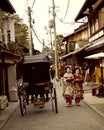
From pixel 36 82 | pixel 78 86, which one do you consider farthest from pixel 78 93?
pixel 36 82

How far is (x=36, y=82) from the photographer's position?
59.1 feet

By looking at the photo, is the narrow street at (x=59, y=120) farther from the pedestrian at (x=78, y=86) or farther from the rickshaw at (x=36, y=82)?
the pedestrian at (x=78, y=86)

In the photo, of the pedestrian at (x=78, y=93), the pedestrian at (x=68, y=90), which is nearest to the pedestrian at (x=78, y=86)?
the pedestrian at (x=78, y=93)

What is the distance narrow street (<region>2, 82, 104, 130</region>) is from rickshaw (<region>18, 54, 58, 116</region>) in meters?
0.61

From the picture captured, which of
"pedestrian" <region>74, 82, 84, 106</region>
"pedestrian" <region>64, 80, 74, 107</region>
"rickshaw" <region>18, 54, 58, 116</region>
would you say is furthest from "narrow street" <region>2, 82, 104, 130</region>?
"pedestrian" <region>74, 82, 84, 106</region>

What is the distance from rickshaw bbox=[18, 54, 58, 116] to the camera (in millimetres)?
16984

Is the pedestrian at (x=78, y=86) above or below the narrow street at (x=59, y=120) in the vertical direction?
above

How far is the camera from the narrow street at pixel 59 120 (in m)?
12.8

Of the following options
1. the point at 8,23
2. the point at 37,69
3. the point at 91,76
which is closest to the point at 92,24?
the point at 91,76

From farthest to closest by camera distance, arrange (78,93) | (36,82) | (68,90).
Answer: (78,93), (68,90), (36,82)

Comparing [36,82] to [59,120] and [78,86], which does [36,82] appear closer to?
[78,86]

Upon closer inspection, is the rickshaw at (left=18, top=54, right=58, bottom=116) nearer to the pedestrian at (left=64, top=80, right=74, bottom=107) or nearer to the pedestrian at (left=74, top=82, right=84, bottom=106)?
the pedestrian at (left=64, top=80, right=74, bottom=107)

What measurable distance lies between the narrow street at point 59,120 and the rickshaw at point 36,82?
2.01 ft

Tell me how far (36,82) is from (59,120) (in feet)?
13.0
